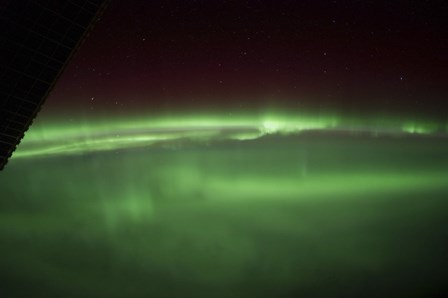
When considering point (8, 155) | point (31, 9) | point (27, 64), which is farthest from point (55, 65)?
point (8, 155)

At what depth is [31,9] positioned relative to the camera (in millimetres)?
20656

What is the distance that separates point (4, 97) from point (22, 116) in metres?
1.27

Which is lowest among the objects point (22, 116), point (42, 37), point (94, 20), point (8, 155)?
point (8, 155)

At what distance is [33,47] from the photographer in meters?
21.2

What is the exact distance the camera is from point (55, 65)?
71.1 feet

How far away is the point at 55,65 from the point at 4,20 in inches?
119

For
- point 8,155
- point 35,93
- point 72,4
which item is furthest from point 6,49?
point 8,155

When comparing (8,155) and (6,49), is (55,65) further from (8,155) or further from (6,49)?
(8,155)

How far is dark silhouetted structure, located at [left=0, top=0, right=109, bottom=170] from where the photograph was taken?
20.6m

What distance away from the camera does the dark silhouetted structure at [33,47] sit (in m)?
20.6

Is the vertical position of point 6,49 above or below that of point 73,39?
below

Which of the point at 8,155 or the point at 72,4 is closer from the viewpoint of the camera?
the point at 72,4

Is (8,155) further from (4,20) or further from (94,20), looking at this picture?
(94,20)

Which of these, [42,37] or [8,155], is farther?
[8,155]
